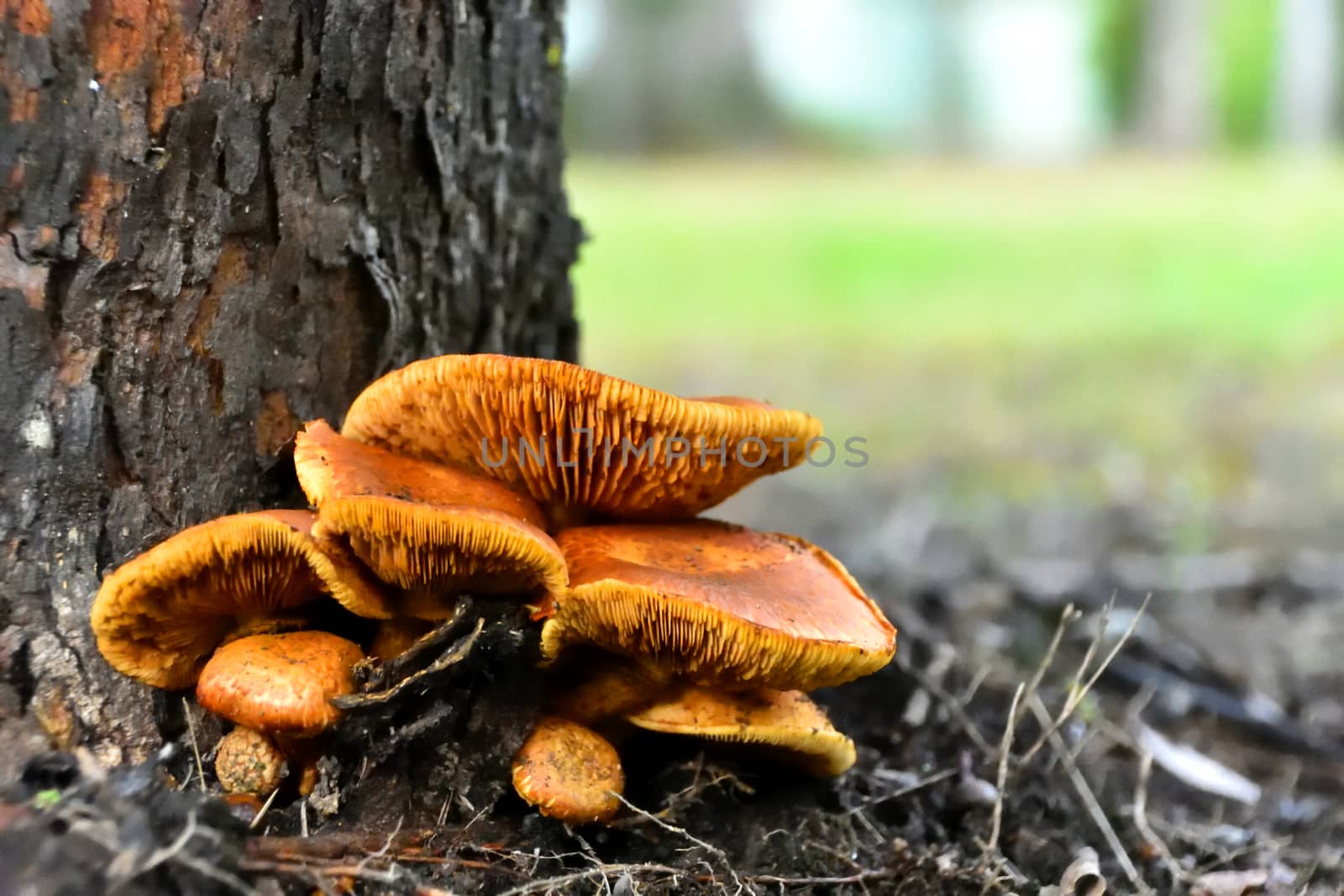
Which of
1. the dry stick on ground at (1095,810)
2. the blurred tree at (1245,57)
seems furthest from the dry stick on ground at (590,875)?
the blurred tree at (1245,57)

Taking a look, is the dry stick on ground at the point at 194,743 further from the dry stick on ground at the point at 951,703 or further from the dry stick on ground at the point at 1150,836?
the dry stick on ground at the point at 1150,836

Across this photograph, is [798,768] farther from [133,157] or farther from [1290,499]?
[1290,499]

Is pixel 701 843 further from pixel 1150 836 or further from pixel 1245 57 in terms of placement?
pixel 1245 57

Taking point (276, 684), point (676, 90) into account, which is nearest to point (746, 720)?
point (276, 684)

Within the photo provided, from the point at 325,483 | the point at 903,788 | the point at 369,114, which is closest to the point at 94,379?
the point at 325,483

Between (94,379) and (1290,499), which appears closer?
(94,379)

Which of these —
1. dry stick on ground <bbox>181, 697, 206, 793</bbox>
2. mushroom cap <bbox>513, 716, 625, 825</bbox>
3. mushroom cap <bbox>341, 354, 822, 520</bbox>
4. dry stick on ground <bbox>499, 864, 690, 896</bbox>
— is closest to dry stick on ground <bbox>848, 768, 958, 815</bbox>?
dry stick on ground <bbox>499, 864, 690, 896</bbox>

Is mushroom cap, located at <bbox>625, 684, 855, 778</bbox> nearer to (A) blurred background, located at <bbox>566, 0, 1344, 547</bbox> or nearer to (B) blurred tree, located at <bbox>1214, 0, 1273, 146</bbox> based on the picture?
(A) blurred background, located at <bbox>566, 0, 1344, 547</bbox>
